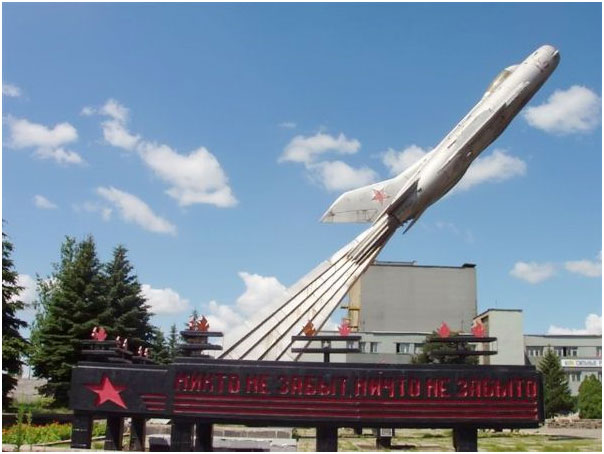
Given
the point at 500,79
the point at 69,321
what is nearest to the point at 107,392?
the point at 500,79

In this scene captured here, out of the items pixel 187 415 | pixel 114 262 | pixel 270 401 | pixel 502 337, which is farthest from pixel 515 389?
pixel 502 337

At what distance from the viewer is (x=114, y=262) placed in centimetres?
4084

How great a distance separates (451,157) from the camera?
20.0 metres

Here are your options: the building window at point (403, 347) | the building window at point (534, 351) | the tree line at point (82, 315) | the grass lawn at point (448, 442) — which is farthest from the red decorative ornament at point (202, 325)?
the building window at point (534, 351)

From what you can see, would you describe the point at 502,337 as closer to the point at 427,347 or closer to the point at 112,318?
the point at 427,347

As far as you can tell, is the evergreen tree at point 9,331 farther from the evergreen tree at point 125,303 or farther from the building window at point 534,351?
the building window at point 534,351

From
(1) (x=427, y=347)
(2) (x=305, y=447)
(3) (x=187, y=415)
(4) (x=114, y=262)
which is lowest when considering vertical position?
(2) (x=305, y=447)

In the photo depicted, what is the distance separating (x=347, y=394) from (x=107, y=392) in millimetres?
5935

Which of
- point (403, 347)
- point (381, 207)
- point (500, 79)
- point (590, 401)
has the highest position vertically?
point (500, 79)

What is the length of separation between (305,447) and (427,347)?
20785mm

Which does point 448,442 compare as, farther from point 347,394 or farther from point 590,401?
point 590,401

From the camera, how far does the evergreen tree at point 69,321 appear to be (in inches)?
1366

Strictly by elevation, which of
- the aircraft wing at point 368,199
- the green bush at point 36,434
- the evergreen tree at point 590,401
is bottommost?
the green bush at point 36,434

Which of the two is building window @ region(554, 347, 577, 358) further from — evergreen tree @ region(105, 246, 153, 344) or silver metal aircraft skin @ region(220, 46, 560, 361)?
silver metal aircraft skin @ region(220, 46, 560, 361)
